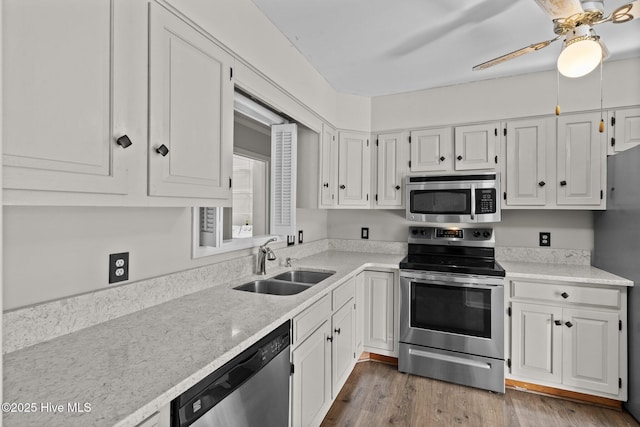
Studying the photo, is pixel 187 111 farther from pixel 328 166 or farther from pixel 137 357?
pixel 328 166

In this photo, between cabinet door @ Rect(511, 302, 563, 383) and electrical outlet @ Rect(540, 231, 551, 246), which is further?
electrical outlet @ Rect(540, 231, 551, 246)

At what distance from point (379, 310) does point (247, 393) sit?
1.83m

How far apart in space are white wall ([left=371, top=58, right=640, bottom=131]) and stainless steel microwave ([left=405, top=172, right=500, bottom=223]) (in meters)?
0.55

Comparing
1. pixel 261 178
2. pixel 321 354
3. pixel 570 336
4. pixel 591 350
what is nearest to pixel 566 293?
pixel 570 336

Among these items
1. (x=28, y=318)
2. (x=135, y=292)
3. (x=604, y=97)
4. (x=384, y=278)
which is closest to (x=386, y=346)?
(x=384, y=278)

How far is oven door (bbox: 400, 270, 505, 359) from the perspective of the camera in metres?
2.39

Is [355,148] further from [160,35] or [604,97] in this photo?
[160,35]

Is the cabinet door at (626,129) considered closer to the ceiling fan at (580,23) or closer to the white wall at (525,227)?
the white wall at (525,227)

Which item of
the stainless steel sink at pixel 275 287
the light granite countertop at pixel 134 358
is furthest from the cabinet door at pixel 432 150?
the light granite countertop at pixel 134 358

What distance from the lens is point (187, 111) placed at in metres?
1.25

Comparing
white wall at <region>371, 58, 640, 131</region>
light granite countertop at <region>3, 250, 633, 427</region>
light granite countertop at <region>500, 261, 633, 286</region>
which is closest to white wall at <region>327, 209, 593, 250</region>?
light granite countertop at <region>500, 261, 633, 286</region>

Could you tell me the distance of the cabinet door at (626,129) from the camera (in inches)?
92.8

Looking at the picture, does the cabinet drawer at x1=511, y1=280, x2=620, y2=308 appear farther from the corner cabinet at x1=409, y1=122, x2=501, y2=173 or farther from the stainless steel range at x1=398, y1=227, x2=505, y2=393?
the corner cabinet at x1=409, y1=122, x2=501, y2=173

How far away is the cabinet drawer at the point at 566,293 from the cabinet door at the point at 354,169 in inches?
57.7
